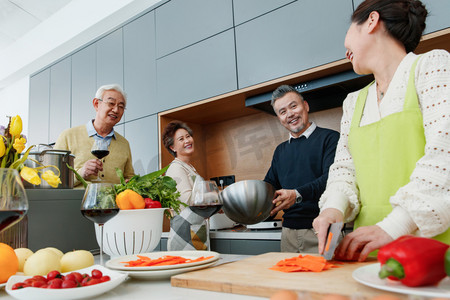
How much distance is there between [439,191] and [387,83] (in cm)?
36

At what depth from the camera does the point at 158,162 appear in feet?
8.39

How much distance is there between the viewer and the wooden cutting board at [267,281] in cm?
51

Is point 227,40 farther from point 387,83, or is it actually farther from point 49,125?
point 49,125

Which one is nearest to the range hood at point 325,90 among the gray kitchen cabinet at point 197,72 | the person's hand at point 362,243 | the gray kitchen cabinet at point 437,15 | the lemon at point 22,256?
the gray kitchen cabinet at point 197,72

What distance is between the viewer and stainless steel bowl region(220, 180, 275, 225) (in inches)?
46.1

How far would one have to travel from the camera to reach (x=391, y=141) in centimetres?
89

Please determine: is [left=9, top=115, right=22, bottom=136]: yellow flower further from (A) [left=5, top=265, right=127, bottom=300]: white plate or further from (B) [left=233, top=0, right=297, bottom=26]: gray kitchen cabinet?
(B) [left=233, top=0, right=297, bottom=26]: gray kitchen cabinet

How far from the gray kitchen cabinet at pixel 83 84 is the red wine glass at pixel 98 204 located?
8.36 feet

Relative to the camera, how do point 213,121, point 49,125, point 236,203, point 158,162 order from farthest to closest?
point 49,125
point 213,121
point 158,162
point 236,203

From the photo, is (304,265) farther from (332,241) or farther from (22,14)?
(22,14)

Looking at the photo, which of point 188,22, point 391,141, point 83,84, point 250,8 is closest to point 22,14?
point 83,84

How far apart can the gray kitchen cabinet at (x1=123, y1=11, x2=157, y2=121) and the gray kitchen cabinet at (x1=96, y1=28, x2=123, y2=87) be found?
0.24ft

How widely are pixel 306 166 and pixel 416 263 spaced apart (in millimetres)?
1289

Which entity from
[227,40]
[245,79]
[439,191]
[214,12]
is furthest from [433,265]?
[214,12]
